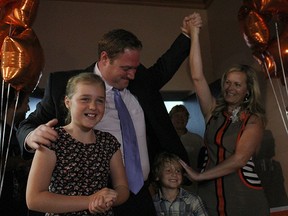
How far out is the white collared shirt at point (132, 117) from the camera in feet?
4.81

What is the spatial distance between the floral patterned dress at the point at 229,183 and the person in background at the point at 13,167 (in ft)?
2.71

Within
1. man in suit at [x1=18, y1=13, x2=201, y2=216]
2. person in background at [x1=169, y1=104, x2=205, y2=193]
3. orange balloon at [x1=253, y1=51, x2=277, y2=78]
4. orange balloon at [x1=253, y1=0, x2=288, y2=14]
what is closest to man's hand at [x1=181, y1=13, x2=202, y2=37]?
man in suit at [x1=18, y1=13, x2=201, y2=216]

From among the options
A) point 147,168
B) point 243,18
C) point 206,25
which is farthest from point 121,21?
point 147,168

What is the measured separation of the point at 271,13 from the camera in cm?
175

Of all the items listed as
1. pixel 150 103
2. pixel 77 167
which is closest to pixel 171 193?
pixel 150 103

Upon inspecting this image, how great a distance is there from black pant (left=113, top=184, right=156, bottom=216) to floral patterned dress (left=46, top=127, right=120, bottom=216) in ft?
0.83

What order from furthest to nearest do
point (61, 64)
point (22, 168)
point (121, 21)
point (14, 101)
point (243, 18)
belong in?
point (121, 21) < point (61, 64) < point (22, 168) < point (243, 18) < point (14, 101)

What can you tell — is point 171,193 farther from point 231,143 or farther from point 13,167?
point 13,167

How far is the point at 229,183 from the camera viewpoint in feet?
5.77

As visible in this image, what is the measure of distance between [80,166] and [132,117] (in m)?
0.43

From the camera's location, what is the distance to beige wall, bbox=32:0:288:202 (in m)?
3.42

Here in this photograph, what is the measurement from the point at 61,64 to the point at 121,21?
0.66m

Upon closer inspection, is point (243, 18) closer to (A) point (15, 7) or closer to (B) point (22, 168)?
(A) point (15, 7)

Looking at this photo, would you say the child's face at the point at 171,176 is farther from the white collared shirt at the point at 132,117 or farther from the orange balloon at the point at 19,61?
the orange balloon at the point at 19,61
